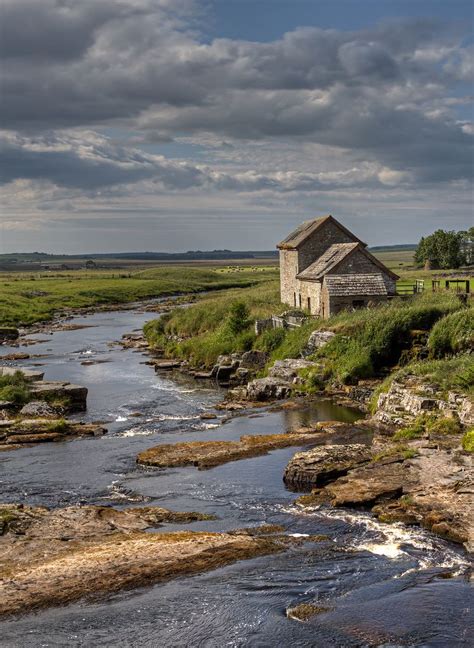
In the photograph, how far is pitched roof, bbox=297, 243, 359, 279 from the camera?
51.9 m

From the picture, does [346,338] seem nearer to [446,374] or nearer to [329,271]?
[329,271]

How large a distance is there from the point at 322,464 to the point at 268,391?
15160 mm

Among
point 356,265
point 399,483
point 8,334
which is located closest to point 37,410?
point 399,483

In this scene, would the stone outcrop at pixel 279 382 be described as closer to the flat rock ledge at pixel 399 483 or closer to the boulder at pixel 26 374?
the boulder at pixel 26 374

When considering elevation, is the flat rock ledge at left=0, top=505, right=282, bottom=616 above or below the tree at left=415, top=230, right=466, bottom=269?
below

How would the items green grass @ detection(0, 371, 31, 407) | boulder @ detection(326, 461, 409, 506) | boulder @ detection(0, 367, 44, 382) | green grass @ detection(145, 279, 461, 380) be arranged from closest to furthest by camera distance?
boulder @ detection(326, 461, 409, 506) → green grass @ detection(0, 371, 31, 407) → green grass @ detection(145, 279, 461, 380) → boulder @ detection(0, 367, 44, 382)

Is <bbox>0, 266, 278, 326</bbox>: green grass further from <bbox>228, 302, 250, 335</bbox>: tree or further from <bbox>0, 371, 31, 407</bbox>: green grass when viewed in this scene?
<bbox>0, 371, 31, 407</bbox>: green grass

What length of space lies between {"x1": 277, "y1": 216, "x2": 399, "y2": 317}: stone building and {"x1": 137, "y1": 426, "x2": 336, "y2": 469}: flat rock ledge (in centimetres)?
1994

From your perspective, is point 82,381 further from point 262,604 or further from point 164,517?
point 262,604

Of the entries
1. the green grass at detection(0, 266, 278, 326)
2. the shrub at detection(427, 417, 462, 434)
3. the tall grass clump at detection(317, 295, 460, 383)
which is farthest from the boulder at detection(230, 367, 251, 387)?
the green grass at detection(0, 266, 278, 326)

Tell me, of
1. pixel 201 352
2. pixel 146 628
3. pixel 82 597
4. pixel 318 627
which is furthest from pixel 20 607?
pixel 201 352

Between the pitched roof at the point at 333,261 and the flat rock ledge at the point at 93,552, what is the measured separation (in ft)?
109

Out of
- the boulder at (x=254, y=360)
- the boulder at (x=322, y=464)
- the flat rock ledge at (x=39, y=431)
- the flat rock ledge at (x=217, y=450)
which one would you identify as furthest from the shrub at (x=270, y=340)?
the boulder at (x=322, y=464)

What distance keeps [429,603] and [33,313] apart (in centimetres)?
8547
